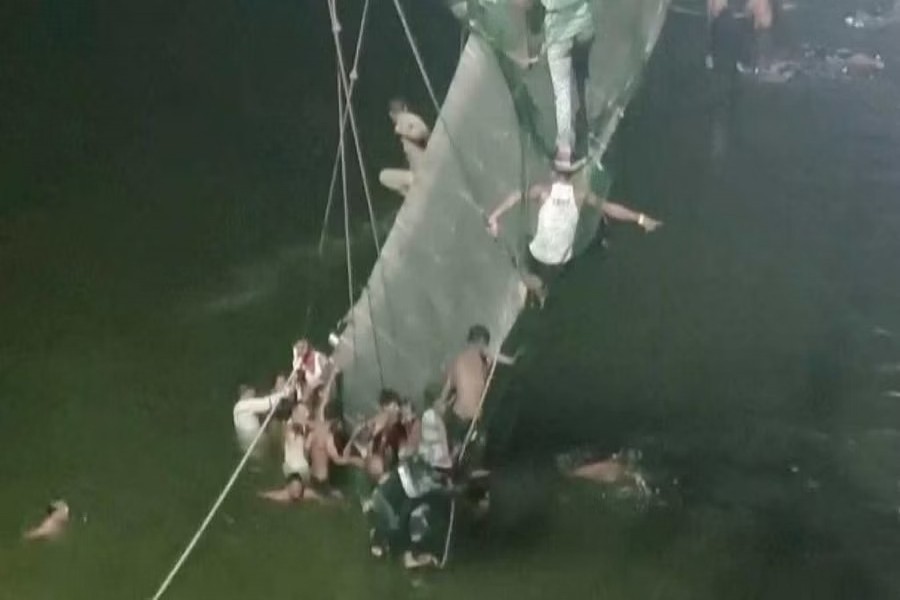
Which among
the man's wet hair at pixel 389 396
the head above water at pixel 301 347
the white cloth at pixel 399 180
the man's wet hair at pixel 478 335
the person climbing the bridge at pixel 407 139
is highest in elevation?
the person climbing the bridge at pixel 407 139

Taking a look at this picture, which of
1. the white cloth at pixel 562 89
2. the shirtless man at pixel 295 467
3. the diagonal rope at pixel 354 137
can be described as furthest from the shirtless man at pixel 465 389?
the white cloth at pixel 562 89

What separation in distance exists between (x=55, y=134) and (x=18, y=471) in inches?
21.1

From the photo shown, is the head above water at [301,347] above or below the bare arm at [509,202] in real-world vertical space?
below

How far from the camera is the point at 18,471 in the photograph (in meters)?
2.36

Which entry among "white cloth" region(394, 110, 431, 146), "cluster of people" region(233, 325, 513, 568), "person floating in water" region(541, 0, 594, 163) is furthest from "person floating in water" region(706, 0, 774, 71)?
"cluster of people" region(233, 325, 513, 568)

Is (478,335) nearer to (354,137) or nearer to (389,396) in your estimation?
(389,396)

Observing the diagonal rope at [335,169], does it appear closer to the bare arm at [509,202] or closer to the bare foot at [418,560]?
the bare arm at [509,202]

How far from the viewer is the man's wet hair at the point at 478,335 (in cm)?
225

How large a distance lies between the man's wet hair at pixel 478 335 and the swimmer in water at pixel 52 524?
2.25 feet

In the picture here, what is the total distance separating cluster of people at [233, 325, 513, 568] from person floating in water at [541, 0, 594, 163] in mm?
320

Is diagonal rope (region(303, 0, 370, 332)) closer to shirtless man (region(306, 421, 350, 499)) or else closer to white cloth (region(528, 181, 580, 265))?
shirtless man (region(306, 421, 350, 499))

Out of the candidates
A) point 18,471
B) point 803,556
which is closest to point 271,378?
point 18,471

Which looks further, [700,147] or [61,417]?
[61,417]

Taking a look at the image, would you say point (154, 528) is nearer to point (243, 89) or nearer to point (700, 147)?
point (243, 89)
